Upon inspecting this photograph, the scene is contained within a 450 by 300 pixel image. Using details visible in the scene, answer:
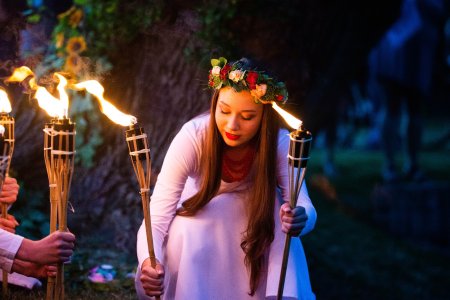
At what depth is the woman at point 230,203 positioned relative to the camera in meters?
3.45

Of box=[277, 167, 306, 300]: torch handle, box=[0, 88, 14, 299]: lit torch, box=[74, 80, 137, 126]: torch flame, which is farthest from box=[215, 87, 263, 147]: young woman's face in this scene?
box=[0, 88, 14, 299]: lit torch

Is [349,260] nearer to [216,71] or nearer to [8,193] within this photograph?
[216,71]

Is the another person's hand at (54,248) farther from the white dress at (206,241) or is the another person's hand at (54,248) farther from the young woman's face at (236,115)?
the young woman's face at (236,115)

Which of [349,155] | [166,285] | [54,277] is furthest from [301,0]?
[349,155]

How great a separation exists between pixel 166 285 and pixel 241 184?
2.02 feet

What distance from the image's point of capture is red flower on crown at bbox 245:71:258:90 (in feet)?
11.2

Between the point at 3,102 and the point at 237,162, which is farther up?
the point at 3,102

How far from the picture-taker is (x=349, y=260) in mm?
6711

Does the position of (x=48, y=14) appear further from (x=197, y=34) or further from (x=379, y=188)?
(x=379, y=188)

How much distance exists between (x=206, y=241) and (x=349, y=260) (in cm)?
346

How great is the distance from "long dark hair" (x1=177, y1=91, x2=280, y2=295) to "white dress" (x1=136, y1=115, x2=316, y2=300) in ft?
0.13

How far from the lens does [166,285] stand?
3566 mm

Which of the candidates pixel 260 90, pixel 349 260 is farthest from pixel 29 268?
pixel 349 260

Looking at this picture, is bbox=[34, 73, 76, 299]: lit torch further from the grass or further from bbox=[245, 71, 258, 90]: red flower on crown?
the grass
